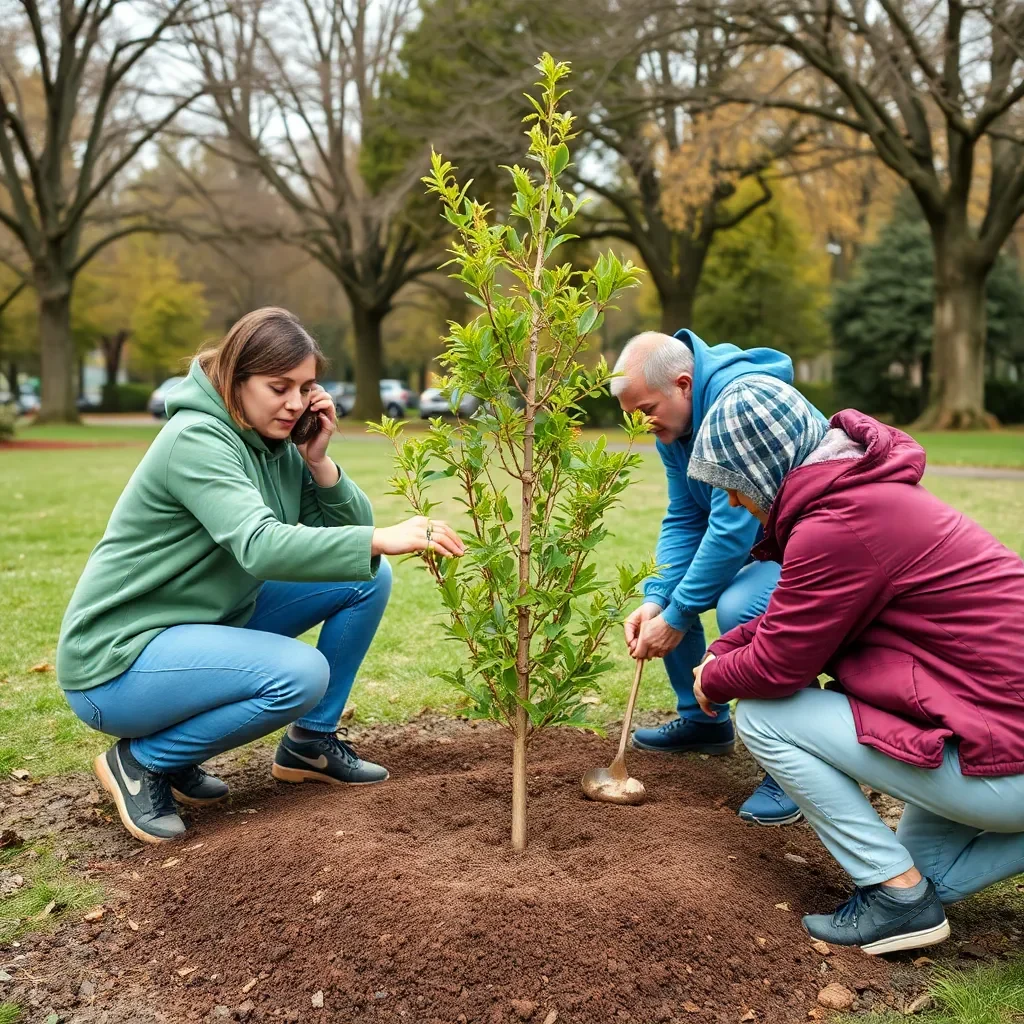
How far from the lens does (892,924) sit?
2.64 metres

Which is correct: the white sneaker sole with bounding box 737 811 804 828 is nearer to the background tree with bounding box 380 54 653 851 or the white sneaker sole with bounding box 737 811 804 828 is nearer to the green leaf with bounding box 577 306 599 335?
the background tree with bounding box 380 54 653 851

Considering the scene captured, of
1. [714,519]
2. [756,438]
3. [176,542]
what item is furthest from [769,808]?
[176,542]

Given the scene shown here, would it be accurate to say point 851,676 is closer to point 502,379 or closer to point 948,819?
point 948,819

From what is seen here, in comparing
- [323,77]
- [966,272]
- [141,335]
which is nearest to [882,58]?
[966,272]

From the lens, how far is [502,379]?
288 centimetres

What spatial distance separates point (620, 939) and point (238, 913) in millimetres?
1009

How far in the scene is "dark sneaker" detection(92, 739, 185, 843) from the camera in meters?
3.33

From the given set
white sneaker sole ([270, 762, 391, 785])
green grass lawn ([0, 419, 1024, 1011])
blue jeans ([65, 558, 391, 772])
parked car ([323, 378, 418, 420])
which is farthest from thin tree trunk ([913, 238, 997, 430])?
blue jeans ([65, 558, 391, 772])

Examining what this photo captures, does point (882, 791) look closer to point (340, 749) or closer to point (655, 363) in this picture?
point (655, 363)

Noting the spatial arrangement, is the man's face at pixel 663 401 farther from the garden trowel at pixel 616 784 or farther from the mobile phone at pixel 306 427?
the mobile phone at pixel 306 427

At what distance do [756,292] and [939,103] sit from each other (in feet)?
51.6

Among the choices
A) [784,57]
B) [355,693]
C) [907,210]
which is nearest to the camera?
[355,693]

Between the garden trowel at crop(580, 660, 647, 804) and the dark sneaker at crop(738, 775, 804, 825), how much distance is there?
1.15 ft

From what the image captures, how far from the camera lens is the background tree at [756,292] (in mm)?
33594
